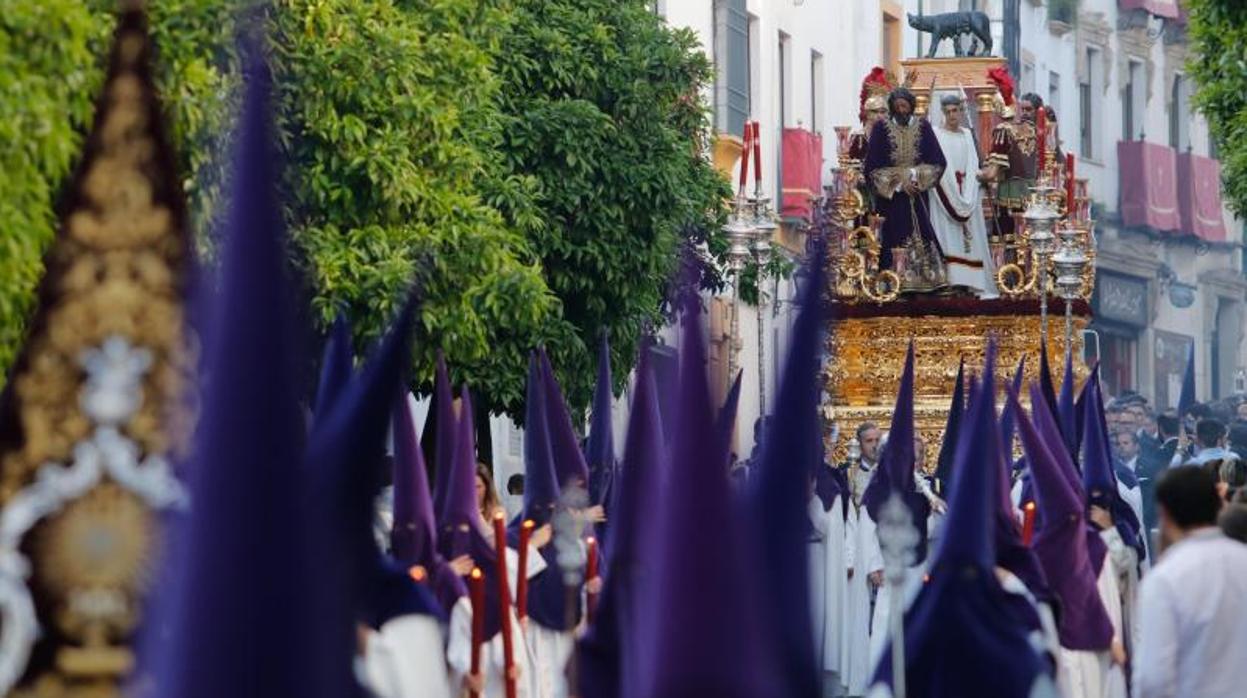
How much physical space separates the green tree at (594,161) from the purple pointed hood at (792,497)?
17027 mm

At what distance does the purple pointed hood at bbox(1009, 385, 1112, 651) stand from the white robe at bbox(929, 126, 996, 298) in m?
12.5

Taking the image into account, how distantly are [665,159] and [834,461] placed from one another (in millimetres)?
2751

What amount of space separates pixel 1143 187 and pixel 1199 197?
3.32 m

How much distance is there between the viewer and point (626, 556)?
12.8 metres

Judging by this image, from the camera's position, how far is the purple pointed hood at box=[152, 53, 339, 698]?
6.84 m

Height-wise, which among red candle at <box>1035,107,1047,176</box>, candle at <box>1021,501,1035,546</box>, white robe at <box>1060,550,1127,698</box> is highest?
red candle at <box>1035,107,1047,176</box>

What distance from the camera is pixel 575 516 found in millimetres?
16250

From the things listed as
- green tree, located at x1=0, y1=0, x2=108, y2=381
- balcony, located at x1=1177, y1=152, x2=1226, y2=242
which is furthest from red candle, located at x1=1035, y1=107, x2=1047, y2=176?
balcony, located at x1=1177, y1=152, x2=1226, y2=242

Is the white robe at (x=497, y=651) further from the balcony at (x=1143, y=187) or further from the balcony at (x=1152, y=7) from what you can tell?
the balcony at (x=1152, y=7)

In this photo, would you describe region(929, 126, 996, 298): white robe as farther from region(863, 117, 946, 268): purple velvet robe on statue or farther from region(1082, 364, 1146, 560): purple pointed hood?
region(1082, 364, 1146, 560): purple pointed hood

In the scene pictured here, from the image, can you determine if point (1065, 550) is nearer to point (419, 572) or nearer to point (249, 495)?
point (419, 572)

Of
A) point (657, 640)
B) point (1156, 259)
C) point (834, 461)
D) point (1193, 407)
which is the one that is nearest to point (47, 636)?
point (657, 640)

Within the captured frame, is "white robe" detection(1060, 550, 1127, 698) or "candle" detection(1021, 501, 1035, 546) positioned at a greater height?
"candle" detection(1021, 501, 1035, 546)

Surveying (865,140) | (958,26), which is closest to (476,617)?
(865,140)
